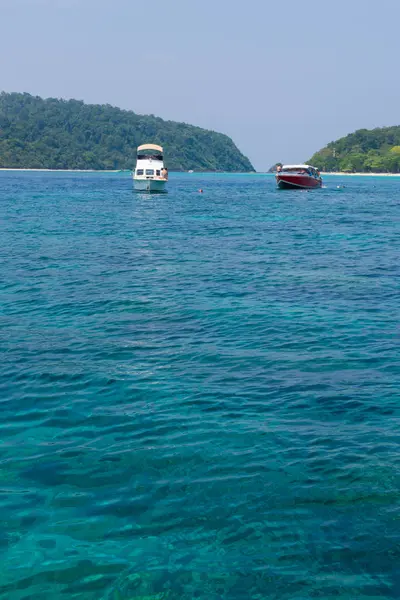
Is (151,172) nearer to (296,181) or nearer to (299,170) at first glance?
(296,181)

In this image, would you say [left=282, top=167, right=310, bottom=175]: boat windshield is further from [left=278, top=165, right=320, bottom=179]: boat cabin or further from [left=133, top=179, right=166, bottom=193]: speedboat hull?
[left=133, top=179, right=166, bottom=193]: speedboat hull

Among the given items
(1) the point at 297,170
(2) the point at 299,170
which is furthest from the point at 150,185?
(1) the point at 297,170

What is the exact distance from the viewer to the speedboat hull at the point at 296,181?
87.4 metres

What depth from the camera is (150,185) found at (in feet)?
249

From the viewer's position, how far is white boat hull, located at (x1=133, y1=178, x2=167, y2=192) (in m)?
74.9

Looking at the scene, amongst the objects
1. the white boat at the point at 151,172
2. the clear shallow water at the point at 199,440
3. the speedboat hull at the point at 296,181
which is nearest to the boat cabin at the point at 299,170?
the speedboat hull at the point at 296,181

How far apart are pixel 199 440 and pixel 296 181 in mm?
83965

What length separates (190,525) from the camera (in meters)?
6.46

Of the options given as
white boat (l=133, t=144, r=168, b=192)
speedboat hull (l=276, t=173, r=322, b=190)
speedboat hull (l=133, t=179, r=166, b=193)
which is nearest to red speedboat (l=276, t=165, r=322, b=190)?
speedboat hull (l=276, t=173, r=322, b=190)

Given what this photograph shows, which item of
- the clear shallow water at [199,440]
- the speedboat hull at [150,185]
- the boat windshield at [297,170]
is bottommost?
the clear shallow water at [199,440]

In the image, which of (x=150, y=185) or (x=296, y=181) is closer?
(x=150, y=185)

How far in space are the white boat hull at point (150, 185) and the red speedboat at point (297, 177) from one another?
1859 cm

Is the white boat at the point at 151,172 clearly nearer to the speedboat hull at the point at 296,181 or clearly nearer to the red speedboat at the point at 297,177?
the red speedboat at the point at 297,177

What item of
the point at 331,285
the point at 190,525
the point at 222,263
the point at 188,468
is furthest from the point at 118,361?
the point at 222,263
